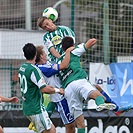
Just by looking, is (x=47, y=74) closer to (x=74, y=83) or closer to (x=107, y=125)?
(x=74, y=83)

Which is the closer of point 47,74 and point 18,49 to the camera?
point 47,74

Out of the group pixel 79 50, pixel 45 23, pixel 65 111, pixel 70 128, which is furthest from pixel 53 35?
pixel 70 128

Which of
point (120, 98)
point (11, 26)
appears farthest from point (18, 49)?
point (120, 98)

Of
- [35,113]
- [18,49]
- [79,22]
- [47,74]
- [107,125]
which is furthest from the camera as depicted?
[79,22]

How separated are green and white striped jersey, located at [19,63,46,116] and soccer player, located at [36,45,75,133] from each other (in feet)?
2.34

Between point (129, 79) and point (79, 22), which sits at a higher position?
point (79, 22)

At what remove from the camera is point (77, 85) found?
457 inches

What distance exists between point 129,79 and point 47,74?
3.71 m

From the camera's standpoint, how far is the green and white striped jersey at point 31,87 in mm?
10633

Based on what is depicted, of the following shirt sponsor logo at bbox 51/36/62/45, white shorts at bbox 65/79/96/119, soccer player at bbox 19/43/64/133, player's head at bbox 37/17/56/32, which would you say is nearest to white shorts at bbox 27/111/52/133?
soccer player at bbox 19/43/64/133

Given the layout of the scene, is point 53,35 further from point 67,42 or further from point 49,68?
point 49,68

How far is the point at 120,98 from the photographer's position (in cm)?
1486

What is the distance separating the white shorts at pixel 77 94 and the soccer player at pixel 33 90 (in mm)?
652

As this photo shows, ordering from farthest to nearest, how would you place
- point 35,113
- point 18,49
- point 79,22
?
1. point 79,22
2. point 18,49
3. point 35,113
